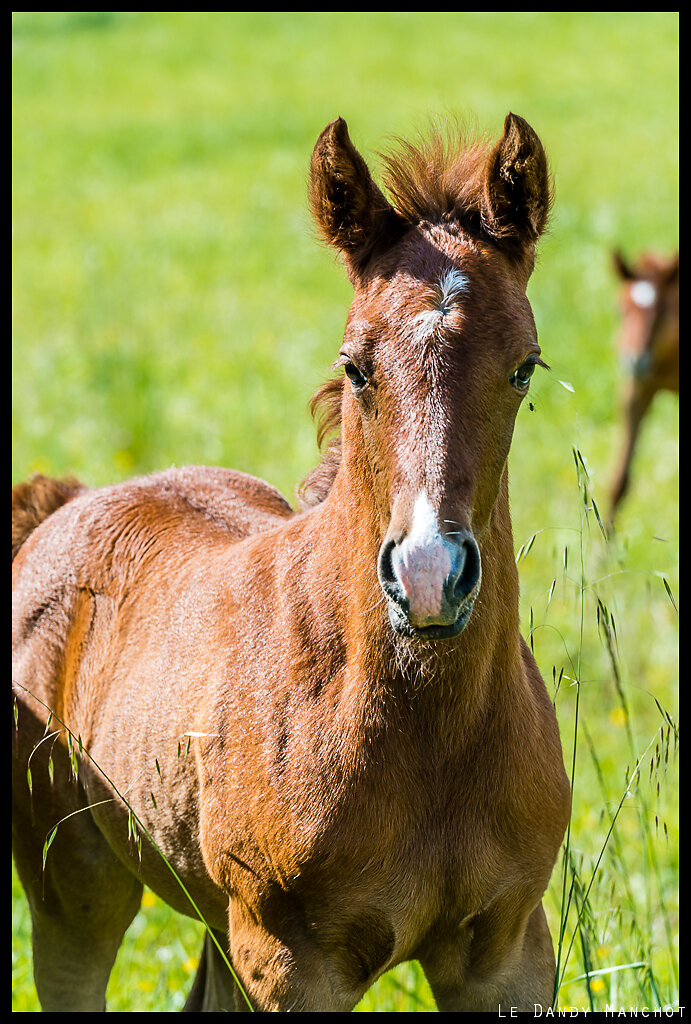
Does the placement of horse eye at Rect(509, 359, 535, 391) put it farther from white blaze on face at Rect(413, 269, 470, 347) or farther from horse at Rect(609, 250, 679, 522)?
horse at Rect(609, 250, 679, 522)

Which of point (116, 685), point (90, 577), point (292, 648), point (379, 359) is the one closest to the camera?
point (379, 359)

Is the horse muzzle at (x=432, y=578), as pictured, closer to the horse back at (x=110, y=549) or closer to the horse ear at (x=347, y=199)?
the horse ear at (x=347, y=199)

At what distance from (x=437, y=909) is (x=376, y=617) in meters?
0.66

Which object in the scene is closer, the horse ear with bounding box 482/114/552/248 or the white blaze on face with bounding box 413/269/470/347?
the white blaze on face with bounding box 413/269/470/347

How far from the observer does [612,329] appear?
1190 centimetres

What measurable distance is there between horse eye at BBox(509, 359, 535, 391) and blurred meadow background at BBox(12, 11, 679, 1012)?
28 centimetres

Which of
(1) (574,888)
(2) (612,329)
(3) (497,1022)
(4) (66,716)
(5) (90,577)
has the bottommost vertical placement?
(3) (497,1022)

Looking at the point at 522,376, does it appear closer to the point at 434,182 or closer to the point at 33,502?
the point at 434,182

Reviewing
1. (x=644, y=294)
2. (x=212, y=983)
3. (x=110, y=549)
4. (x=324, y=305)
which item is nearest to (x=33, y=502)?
(x=110, y=549)

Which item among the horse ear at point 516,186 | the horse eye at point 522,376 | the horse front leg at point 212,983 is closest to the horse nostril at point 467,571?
the horse eye at point 522,376

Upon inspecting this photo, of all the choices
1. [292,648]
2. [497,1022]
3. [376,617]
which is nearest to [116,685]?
[292,648]

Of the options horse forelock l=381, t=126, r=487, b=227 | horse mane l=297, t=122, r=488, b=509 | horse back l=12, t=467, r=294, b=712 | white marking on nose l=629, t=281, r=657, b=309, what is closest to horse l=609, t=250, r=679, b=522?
white marking on nose l=629, t=281, r=657, b=309

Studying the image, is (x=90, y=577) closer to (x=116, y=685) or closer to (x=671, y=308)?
(x=116, y=685)

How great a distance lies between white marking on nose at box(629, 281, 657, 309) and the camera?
8.45 m
